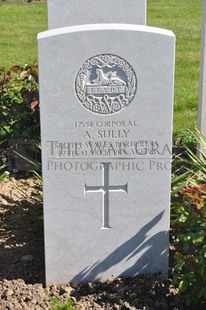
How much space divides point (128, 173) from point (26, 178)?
71.2 inches

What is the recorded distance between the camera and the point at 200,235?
343cm

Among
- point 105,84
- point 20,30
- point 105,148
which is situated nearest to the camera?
point 105,84

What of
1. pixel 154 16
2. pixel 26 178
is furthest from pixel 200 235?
pixel 154 16

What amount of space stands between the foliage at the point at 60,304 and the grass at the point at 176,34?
2822 millimetres

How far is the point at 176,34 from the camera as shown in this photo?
1137 cm

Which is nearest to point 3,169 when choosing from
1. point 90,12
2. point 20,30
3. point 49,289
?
point 90,12

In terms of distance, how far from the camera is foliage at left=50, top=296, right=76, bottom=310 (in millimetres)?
3561

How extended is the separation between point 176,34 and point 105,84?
822 cm

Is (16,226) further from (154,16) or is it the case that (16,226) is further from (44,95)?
(154,16)

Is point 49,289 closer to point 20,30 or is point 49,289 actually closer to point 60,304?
point 60,304

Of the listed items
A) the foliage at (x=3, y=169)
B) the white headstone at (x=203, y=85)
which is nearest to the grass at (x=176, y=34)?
the white headstone at (x=203, y=85)

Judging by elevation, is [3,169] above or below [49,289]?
above

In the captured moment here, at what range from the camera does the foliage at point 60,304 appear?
3.56 metres

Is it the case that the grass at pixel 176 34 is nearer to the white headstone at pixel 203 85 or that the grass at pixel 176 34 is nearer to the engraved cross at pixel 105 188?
the white headstone at pixel 203 85
